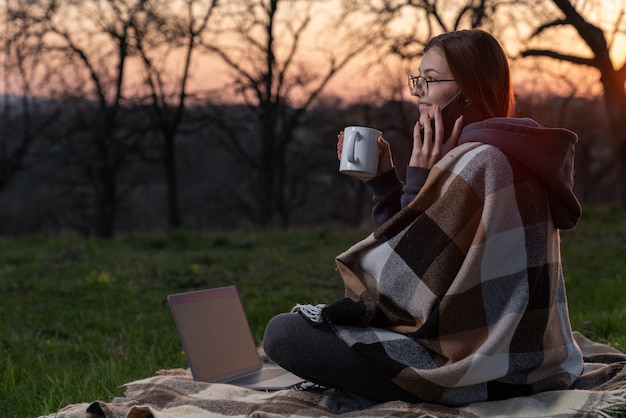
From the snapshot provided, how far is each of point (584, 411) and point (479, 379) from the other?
1.07 ft

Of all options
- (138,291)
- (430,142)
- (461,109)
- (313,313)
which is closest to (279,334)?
(313,313)

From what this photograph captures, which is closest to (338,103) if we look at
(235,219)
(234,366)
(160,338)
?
(235,219)

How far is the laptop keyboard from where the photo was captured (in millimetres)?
3352

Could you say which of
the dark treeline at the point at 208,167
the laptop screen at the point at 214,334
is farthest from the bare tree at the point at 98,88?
the laptop screen at the point at 214,334

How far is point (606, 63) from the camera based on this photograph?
1136cm

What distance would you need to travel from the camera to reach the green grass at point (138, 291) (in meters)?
3.95

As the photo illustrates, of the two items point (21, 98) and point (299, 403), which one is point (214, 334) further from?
point (21, 98)

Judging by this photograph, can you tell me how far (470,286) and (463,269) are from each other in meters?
0.06

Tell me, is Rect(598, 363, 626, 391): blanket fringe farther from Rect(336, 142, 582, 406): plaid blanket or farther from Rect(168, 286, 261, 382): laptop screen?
Rect(168, 286, 261, 382): laptop screen

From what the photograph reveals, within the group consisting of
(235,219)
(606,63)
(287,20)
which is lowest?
(235,219)

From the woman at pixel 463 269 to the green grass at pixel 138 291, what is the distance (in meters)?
1.26

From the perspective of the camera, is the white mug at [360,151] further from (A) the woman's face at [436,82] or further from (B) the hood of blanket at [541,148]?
(B) the hood of blanket at [541,148]

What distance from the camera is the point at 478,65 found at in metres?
2.60

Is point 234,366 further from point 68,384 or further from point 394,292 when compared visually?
point 394,292
